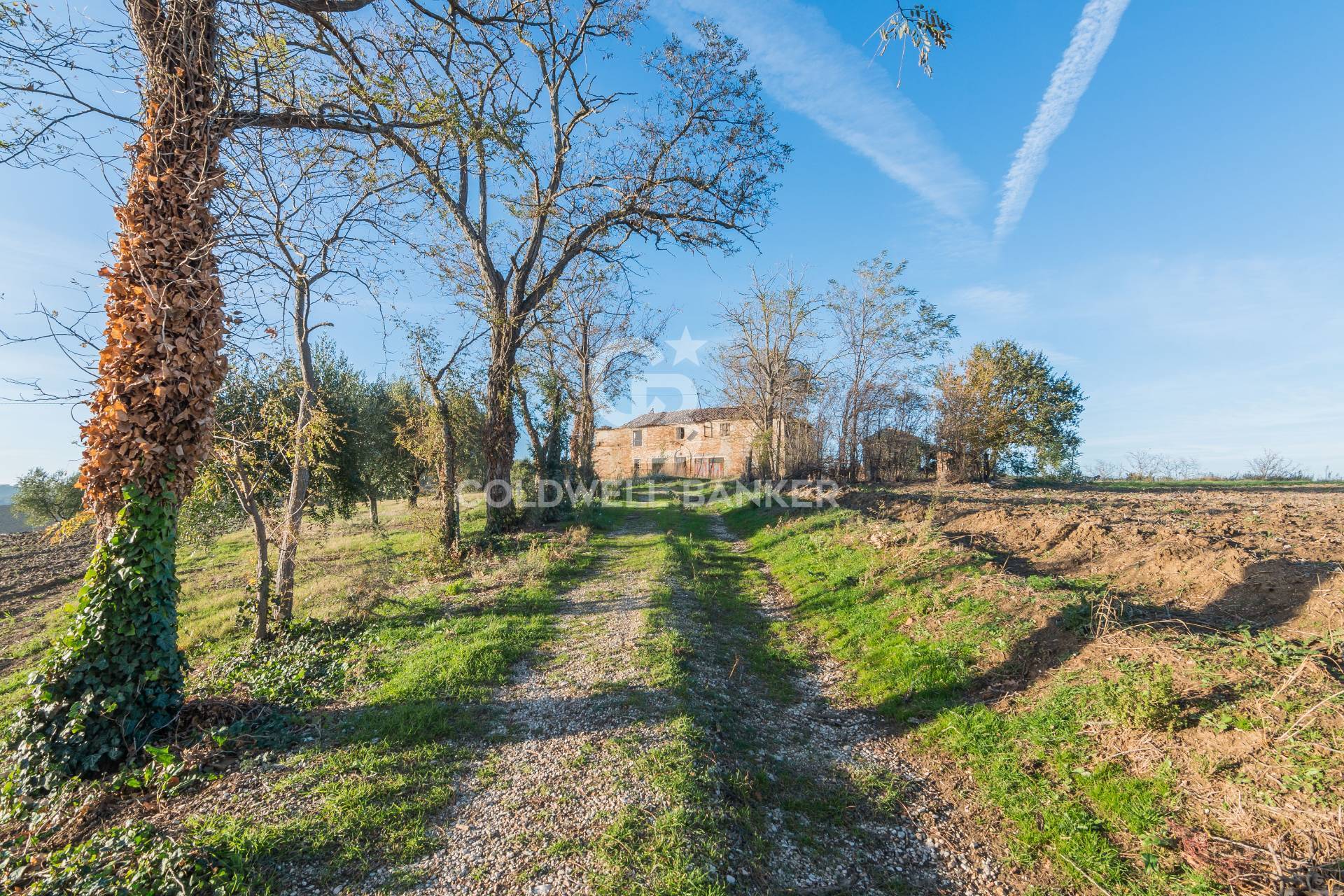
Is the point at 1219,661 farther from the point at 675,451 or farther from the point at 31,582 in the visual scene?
the point at 675,451

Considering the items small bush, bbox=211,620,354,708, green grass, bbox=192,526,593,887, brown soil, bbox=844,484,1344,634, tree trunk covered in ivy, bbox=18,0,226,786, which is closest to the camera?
green grass, bbox=192,526,593,887

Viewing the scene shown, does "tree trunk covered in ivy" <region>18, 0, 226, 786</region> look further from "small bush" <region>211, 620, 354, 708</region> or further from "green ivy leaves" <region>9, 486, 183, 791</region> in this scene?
"small bush" <region>211, 620, 354, 708</region>

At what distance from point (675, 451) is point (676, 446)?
0.60 m

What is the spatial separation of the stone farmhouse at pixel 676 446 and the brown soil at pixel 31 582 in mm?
32449

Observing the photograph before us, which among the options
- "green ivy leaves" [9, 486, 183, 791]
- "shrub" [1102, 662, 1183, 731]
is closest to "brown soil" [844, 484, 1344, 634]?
"shrub" [1102, 662, 1183, 731]

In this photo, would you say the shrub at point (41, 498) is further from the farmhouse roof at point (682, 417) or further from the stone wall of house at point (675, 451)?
the farmhouse roof at point (682, 417)

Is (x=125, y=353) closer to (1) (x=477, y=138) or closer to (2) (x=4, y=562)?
(1) (x=477, y=138)

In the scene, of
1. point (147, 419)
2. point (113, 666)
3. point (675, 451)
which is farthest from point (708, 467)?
point (113, 666)

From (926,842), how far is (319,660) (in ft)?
24.0

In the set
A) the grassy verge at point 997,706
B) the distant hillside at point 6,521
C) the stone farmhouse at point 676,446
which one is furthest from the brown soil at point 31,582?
the stone farmhouse at point 676,446

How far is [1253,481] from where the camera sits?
80.1 ft

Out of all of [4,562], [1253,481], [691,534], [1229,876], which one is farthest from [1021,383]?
[4,562]

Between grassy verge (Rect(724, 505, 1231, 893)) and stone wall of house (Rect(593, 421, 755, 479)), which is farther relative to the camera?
stone wall of house (Rect(593, 421, 755, 479))

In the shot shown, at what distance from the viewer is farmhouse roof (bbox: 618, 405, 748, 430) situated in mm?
51625
